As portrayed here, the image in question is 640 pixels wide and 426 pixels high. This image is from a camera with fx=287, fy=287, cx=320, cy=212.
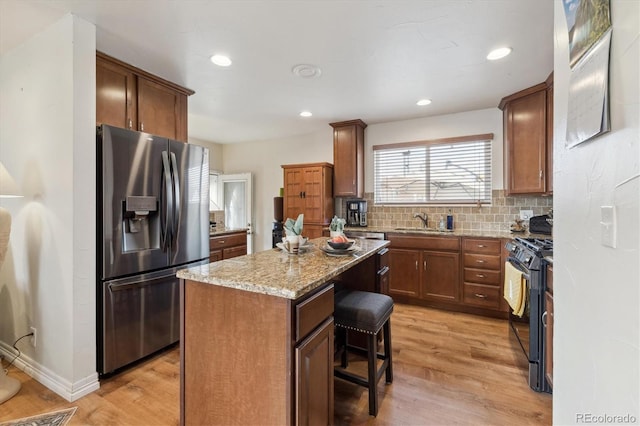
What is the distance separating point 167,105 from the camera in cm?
279

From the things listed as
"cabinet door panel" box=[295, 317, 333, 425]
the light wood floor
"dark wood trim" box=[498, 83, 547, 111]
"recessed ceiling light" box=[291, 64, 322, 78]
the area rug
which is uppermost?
"recessed ceiling light" box=[291, 64, 322, 78]

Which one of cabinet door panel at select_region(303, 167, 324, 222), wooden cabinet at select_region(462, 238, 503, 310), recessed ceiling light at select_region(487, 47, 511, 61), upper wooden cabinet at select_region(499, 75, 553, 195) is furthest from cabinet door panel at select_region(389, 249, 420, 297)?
recessed ceiling light at select_region(487, 47, 511, 61)

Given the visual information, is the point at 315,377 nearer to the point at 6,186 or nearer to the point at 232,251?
the point at 6,186

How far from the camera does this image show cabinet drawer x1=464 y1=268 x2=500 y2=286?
10.4 feet

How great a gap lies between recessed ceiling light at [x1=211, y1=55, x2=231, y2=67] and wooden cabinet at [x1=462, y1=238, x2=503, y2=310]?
3.05 metres

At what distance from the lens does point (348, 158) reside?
4.20 metres

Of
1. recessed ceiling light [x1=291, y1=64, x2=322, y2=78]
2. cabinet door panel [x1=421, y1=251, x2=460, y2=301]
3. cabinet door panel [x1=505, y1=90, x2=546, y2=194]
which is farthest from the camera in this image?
cabinet door panel [x1=421, y1=251, x2=460, y2=301]

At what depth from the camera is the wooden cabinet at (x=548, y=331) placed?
1778 millimetres

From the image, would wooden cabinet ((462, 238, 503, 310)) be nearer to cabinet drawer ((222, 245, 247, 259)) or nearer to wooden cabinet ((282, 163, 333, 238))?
wooden cabinet ((282, 163, 333, 238))

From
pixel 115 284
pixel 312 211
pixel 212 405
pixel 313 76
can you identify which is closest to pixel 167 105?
pixel 313 76

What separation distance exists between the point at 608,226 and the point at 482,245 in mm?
2716

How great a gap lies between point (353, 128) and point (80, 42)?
308 cm

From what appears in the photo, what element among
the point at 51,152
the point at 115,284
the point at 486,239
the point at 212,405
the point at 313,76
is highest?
the point at 313,76

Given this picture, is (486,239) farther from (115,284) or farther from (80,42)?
(80,42)
